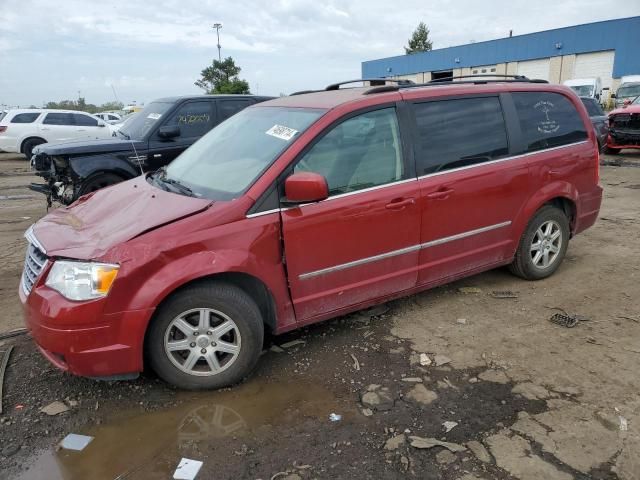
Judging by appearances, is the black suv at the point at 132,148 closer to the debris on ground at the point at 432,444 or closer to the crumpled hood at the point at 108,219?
the crumpled hood at the point at 108,219

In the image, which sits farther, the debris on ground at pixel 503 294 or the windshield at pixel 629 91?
the windshield at pixel 629 91

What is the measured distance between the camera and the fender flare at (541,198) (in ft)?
14.3

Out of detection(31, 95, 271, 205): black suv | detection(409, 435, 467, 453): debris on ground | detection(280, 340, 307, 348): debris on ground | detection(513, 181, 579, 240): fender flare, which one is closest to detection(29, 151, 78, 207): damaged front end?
detection(31, 95, 271, 205): black suv

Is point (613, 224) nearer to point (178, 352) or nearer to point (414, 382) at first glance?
point (414, 382)

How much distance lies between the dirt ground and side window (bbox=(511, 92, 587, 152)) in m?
1.43

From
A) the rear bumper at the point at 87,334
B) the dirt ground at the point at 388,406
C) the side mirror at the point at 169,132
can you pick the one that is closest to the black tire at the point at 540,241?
the dirt ground at the point at 388,406

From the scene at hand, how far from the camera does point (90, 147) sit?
6.84m

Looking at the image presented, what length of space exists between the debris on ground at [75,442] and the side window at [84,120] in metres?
15.8

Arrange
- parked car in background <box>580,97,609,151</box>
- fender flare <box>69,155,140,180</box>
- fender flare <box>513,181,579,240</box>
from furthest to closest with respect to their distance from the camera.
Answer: parked car in background <box>580,97,609,151</box> → fender flare <box>69,155,140,180</box> → fender flare <box>513,181,579,240</box>

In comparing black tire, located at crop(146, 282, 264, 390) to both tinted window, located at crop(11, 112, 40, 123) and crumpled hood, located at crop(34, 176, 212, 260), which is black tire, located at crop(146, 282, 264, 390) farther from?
tinted window, located at crop(11, 112, 40, 123)

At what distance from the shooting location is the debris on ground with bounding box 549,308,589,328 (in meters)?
3.87

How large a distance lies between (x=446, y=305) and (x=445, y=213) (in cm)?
90

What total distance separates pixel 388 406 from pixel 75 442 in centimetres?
178

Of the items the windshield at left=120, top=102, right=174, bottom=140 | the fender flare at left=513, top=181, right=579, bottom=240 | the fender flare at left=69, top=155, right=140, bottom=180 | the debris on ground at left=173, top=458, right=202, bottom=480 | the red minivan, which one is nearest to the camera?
the debris on ground at left=173, top=458, right=202, bottom=480
